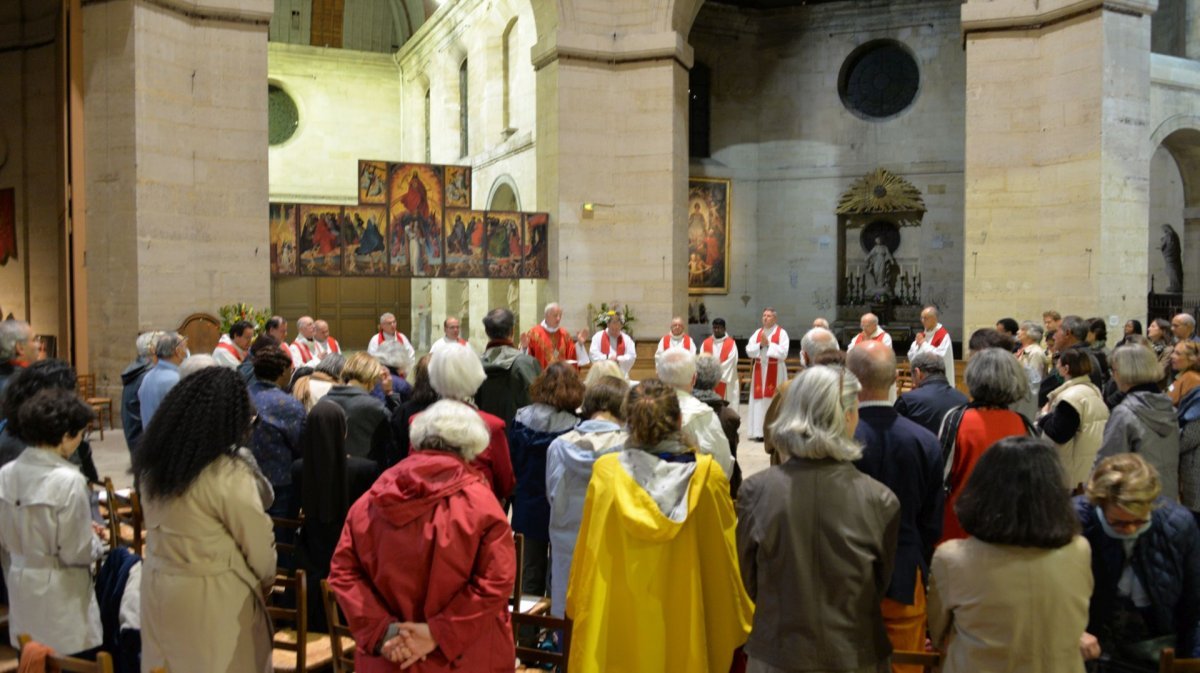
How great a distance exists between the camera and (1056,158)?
1271 cm

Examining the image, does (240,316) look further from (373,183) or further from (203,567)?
(203,567)

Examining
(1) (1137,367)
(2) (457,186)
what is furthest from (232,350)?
(1) (1137,367)

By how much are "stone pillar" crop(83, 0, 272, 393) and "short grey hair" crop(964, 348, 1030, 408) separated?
10226 millimetres

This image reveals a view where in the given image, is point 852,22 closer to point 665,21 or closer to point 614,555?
point 665,21

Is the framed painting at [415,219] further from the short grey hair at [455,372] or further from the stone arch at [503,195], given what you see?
the short grey hair at [455,372]

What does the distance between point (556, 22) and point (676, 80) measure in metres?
2.15

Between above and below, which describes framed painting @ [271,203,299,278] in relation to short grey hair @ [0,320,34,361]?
above

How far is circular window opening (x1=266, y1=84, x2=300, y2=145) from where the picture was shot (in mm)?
24062

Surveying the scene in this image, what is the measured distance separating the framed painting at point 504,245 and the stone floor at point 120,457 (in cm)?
478

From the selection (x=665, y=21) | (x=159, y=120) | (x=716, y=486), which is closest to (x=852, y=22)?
(x=665, y=21)

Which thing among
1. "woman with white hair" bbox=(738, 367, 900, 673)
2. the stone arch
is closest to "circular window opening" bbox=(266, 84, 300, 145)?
the stone arch

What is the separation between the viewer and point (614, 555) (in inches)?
129

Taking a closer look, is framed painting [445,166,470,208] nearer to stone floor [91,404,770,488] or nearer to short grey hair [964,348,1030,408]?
stone floor [91,404,770,488]

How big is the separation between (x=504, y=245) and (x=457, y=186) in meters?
1.19
